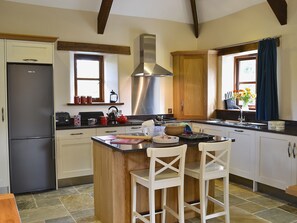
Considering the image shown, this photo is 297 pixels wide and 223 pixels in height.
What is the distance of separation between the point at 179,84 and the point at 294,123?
90.9 inches

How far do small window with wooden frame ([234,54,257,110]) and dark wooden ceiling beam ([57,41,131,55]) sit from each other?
212 centimetres

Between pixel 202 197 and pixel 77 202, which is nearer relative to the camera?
pixel 202 197

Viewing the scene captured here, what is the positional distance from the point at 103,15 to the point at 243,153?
126 inches

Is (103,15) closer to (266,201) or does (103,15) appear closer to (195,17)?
(195,17)

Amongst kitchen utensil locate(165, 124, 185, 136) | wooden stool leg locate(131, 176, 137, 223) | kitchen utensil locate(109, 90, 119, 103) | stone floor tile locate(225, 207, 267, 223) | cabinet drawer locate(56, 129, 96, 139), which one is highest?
kitchen utensil locate(109, 90, 119, 103)

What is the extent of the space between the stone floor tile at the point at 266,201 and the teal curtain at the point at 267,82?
4.10 feet

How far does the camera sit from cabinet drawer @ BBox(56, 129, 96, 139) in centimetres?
460

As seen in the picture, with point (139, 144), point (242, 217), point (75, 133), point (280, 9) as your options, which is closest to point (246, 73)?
point (280, 9)

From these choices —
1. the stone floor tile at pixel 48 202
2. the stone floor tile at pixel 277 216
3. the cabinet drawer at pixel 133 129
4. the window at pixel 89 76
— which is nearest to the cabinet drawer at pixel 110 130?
the cabinet drawer at pixel 133 129

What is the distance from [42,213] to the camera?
367 centimetres

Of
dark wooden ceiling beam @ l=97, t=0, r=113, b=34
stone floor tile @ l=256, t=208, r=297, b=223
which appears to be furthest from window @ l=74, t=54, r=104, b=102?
stone floor tile @ l=256, t=208, r=297, b=223

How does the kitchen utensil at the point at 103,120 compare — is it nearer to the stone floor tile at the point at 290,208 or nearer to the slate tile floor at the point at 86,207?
the slate tile floor at the point at 86,207

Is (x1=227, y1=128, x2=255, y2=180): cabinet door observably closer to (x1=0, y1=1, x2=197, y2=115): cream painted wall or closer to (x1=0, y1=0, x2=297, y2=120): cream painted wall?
(x1=0, y1=0, x2=297, y2=120): cream painted wall

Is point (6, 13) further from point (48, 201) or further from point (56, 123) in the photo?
point (48, 201)
